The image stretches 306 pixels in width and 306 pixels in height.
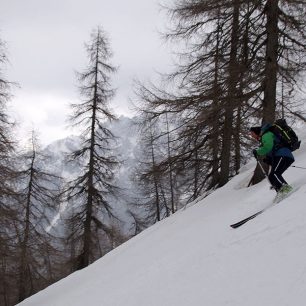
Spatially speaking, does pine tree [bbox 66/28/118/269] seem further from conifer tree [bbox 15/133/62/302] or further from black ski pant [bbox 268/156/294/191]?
black ski pant [bbox 268/156/294/191]

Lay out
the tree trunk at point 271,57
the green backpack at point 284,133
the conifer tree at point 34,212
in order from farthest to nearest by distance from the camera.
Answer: the conifer tree at point 34,212
the tree trunk at point 271,57
the green backpack at point 284,133

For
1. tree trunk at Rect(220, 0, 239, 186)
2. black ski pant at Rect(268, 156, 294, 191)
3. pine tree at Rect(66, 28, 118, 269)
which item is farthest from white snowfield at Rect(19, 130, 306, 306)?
pine tree at Rect(66, 28, 118, 269)

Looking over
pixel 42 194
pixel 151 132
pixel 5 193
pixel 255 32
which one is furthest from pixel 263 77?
pixel 42 194

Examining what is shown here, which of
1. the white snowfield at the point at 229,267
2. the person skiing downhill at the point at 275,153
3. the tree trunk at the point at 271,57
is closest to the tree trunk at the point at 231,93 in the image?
the tree trunk at the point at 271,57

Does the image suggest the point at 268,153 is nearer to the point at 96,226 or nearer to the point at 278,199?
the point at 278,199

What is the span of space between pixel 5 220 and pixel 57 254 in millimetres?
7263

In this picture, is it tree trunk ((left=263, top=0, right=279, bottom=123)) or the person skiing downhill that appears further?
tree trunk ((left=263, top=0, right=279, bottom=123))

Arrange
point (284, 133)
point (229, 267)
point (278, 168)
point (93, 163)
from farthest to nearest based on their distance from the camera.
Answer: point (93, 163) < point (278, 168) < point (284, 133) < point (229, 267)

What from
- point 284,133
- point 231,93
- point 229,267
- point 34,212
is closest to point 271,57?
point 231,93

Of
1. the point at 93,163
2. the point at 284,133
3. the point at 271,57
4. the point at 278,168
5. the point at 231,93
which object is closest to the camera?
the point at 284,133

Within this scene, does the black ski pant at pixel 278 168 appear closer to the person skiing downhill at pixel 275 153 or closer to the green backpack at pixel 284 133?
the person skiing downhill at pixel 275 153

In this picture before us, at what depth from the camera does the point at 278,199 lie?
24.0ft

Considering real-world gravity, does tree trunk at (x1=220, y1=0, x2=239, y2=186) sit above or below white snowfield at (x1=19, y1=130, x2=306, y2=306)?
above

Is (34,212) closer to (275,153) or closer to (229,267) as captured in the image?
(275,153)
